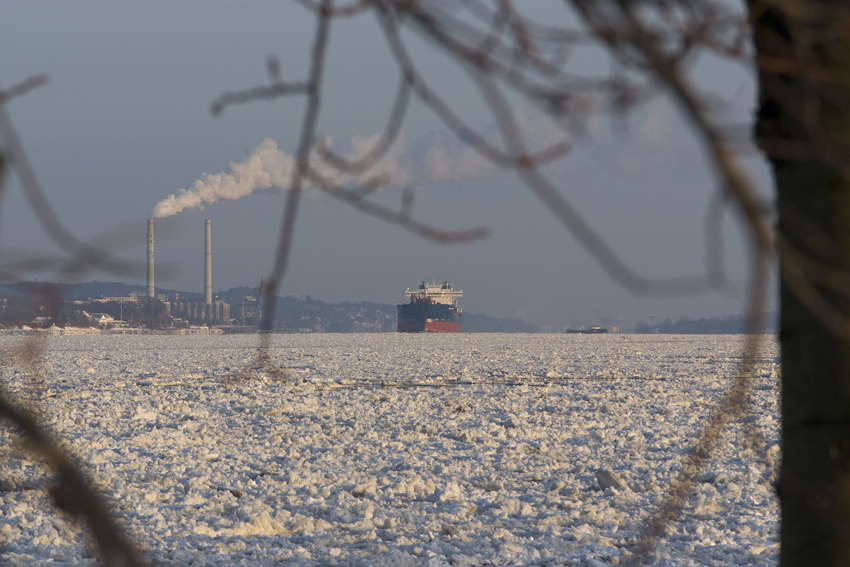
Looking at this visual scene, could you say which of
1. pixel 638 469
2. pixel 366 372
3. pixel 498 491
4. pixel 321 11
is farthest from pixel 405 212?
pixel 366 372

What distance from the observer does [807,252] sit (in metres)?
1.59

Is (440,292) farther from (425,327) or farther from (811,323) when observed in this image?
(811,323)

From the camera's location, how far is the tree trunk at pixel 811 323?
5.09 feet

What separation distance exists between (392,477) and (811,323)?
5.40 meters

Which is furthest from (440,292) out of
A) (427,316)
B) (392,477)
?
(392,477)

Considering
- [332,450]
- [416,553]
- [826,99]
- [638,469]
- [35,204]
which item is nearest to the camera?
[35,204]

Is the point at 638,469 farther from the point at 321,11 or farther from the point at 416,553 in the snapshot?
the point at 321,11

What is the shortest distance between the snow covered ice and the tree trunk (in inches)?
6.1

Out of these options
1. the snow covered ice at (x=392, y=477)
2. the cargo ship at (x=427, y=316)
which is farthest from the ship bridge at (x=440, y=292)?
the snow covered ice at (x=392, y=477)

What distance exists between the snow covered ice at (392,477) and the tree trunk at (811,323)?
0.51 feet

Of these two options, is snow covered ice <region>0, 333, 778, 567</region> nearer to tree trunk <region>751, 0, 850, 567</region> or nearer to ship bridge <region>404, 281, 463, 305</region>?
tree trunk <region>751, 0, 850, 567</region>

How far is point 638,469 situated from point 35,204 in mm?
6444

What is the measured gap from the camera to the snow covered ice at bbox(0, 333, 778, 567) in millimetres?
4664

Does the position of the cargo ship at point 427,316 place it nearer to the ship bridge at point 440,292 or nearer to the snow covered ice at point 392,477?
the ship bridge at point 440,292
